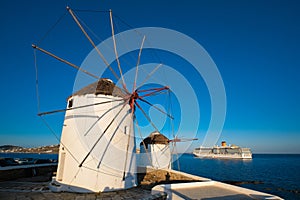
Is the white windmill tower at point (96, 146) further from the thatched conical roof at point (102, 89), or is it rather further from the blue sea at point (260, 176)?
the blue sea at point (260, 176)

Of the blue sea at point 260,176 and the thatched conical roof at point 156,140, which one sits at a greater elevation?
the thatched conical roof at point 156,140

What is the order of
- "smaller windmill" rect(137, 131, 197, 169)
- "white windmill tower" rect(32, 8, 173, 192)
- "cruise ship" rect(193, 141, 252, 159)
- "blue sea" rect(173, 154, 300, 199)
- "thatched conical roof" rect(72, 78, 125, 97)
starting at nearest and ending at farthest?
"white windmill tower" rect(32, 8, 173, 192) < "thatched conical roof" rect(72, 78, 125, 97) < "blue sea" rect(173, 154, 300, 199) < "smaller windmill" rect(137, 131, 197, 169) < "cruise ship" rect(193, 141, 252, 159)

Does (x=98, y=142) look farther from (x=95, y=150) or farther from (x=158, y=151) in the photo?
(x=158, y=151)

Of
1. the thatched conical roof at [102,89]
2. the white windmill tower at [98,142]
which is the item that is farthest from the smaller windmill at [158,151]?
the thatched conical roof at [102,89]

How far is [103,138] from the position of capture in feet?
31.8

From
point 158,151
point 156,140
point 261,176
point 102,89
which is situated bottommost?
point 261,176

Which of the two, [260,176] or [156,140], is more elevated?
[156,140]

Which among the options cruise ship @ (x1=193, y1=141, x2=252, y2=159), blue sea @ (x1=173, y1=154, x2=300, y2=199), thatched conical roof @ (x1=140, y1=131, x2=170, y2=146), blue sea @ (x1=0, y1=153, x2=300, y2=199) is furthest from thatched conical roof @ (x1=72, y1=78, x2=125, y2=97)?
cruise ship @ (x1=193, y1=141, x2=252, y2=159)

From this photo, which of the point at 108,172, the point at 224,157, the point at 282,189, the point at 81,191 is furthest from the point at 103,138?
the point at 224,157

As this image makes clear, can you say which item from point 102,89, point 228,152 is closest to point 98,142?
point 102,89

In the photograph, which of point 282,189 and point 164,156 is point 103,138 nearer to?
point 164,156

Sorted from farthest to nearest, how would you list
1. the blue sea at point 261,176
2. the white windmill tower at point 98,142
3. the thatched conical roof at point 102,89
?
the blue sea at point 261,176, the thatched conical roof at point 102,89, the white windmill tower at point 98,142

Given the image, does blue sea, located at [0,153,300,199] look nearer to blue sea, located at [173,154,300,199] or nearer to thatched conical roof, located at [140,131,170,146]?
blue sea, located at [173,154,300,199]

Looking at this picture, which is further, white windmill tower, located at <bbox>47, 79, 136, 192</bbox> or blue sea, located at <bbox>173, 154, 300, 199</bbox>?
blue sea, located at <bbox>173, 154, 300, 199</bbox>
